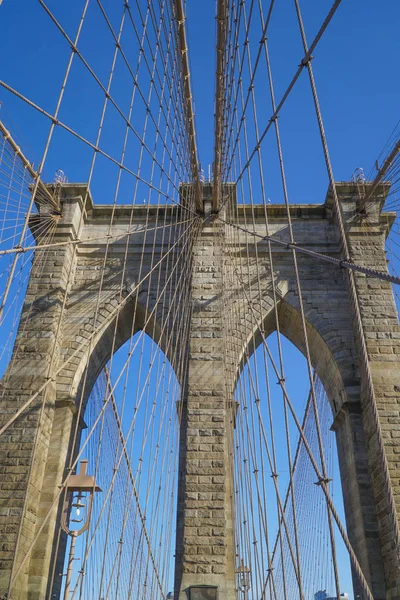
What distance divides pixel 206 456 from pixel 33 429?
267 centimetres

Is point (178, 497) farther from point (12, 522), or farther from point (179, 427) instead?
point (12, 522)

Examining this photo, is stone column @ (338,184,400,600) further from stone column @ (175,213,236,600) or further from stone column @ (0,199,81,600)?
stone column @ (0,199,81,600)

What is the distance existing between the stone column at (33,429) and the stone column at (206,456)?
6.63 feet

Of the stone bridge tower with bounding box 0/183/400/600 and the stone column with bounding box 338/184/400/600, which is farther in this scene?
the stone bridge tower with bounding box 0/183/400/600

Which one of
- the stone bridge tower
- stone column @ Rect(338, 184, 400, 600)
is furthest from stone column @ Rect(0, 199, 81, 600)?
stone column @ Rect(338, 184, 400, 600)

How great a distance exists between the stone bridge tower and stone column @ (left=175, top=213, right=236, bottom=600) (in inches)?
0.7

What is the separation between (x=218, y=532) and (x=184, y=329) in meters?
3.48

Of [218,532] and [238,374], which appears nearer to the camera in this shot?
[218,532]

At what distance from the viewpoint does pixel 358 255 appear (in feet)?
32.9

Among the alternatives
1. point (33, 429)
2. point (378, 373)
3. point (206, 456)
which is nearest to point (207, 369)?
point (206, 456)

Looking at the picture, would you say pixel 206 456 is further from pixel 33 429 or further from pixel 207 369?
pixel 33 429

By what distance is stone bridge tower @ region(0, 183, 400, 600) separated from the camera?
7.82 meters

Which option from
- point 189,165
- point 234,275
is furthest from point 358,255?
point 189,165

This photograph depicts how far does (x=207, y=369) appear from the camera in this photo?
30.5 feet
